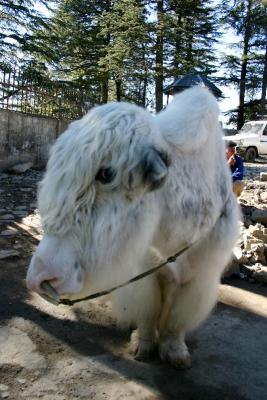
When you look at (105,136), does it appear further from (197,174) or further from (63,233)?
(197,174)

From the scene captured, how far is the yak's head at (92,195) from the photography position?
1.41 m

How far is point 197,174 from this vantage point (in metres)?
1.92

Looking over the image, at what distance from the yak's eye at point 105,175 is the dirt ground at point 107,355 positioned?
1388mm

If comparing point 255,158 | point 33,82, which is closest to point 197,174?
point 33,82

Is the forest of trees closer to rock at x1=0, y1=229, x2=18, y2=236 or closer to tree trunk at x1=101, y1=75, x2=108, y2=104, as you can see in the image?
tree trunk at x1=101, y1=75, x2=108, y2=104

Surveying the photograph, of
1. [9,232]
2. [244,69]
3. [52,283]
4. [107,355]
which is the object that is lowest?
[107,355]

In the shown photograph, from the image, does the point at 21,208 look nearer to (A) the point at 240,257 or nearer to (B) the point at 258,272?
(A) the point at 240,257

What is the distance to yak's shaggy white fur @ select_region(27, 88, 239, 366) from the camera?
142 centimetres

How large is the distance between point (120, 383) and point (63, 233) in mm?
1356

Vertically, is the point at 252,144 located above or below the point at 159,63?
below

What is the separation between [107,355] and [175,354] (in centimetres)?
43

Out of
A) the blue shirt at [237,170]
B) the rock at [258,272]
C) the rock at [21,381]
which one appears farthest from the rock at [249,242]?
the rock at [21,381]

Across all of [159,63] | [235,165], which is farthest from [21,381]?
[159,63]

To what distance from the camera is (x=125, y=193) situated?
4.86ft
